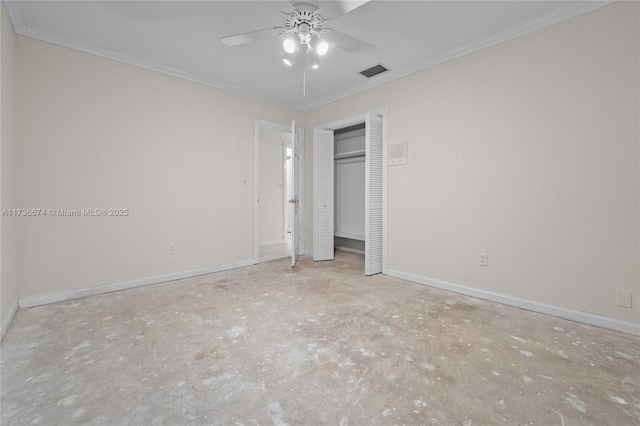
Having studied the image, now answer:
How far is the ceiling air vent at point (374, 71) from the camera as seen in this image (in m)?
3.50

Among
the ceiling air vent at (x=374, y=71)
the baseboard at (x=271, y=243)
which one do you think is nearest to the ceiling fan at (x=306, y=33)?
the ceiling air vent at (x=374, y=71)

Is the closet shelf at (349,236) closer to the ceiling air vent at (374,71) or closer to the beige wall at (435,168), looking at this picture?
the beige wall at (435,168)

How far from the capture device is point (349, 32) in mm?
2742

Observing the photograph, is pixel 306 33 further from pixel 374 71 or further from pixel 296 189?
pixel 296 189

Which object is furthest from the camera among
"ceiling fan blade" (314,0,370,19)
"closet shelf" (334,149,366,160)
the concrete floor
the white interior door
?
"closet shelf" (334,149,366,160)

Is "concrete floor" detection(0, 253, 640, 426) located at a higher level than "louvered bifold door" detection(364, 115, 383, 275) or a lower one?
lower

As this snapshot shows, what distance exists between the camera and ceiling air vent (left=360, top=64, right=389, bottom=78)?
3.50 m

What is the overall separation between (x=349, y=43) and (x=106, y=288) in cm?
350

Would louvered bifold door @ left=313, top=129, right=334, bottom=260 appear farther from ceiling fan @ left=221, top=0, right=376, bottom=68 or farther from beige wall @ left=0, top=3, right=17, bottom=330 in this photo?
beige wall @ left=0, top=3, right=17, bottom=330

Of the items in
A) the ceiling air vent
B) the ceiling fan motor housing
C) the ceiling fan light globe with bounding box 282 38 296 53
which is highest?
the ceiling air vent

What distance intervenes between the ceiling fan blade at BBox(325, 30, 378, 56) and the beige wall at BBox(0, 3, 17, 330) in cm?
252

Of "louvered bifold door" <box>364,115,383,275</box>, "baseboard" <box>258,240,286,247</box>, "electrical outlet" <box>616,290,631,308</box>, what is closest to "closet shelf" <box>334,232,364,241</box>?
"louvered bifold door" <box>364,115,383,275</box>

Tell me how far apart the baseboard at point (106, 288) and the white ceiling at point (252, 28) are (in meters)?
2.51

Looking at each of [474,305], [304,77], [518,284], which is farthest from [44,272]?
[518,284]
